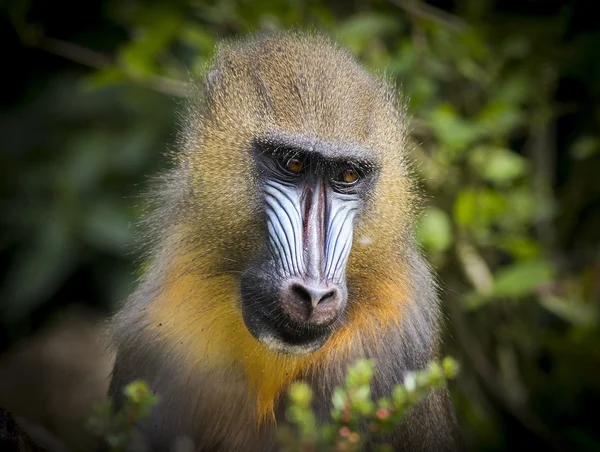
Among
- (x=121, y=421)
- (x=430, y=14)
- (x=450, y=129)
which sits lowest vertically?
(x=121, y=421)

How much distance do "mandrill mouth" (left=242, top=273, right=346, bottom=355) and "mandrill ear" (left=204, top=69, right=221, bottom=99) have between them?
2.84ft

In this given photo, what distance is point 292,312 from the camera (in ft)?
8.48

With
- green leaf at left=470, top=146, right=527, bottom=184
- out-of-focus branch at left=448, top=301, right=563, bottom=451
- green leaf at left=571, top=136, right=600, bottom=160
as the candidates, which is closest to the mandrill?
green leaf at left=470, top=146, right=527, bottom=184

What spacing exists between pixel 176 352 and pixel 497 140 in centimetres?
311

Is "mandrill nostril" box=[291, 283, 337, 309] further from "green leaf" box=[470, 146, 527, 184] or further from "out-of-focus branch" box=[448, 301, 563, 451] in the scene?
"out-of-focus branch" box=[448, 301, 563, 451]

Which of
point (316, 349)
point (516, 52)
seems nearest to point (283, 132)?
point (316, 349)

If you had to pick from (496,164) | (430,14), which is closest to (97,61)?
(430,14)

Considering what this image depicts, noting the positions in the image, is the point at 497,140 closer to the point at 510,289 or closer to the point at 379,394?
the point at 510,289

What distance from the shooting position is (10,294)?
22.2ft

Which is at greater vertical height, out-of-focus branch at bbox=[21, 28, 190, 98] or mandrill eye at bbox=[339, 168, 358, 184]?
out-of-focus branch at bbox=[21, 28, 190, 98]

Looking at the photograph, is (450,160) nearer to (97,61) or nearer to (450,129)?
(450,129)

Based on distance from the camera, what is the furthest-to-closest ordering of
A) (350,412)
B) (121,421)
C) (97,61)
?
(97,61) < (121,421) < (350,412)

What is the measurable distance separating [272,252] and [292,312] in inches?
11.2

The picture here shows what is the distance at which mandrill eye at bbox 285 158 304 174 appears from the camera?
116 inches
